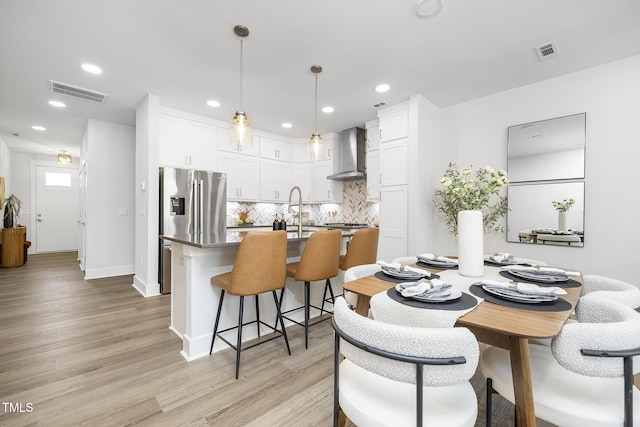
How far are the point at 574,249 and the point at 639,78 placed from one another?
5.88ft

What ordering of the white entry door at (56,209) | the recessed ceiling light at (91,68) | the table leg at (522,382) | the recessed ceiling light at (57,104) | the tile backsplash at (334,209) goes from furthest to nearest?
the white entry door at (56,209) → the tile backsplash at (334,209) → the recessed ceiling light at (57,104) → the recessed ceiling light at (91,68) → the table leg at (522,382)

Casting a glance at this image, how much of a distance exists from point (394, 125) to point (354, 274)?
2966mm

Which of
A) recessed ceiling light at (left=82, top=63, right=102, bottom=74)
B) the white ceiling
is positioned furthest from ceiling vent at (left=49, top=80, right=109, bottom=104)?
recessed ceiling light at (left=82, top=63, right=102, bottom=74)

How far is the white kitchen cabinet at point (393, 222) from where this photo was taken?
3846 millimetres

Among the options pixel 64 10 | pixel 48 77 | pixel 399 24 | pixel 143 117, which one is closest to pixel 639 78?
pixel 399 24

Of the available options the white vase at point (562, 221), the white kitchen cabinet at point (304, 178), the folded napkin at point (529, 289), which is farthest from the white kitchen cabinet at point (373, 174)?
the folded napkin at point (529, 289)

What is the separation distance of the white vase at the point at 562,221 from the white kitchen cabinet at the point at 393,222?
1.68 meters

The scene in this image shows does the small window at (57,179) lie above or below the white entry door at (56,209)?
above

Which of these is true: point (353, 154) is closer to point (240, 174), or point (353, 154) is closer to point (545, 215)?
point (240, 174)

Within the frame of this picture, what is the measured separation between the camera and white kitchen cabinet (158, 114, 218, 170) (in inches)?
164

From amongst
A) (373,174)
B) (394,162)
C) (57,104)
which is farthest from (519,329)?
(57,104)

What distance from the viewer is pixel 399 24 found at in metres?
2.30

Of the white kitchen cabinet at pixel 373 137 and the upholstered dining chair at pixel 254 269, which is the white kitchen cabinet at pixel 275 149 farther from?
the upholstered dining chair at pixel 254 269

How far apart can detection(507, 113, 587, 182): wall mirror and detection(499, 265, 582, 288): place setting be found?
2.29 meters
